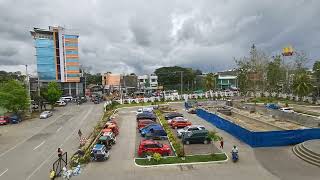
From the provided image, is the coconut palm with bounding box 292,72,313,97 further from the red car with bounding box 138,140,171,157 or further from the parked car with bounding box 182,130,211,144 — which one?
the red car with bounding box 138,140,171,157

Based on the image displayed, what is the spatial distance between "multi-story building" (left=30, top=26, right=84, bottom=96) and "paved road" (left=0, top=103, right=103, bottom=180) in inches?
2144

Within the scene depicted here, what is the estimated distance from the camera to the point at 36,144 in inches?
1462

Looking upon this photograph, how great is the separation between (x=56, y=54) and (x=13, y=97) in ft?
176

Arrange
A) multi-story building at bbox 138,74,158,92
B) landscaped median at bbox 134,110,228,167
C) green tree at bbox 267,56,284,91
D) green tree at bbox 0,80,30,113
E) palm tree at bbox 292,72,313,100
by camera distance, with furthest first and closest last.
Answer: multi-story building at bbox 138,74,158,92, green tree at bbox 267,56,284,91, palm tree at bbox 292,72,313,100, green tree at bbox 0,80,30,113, landscaped median at bbox 134,110,228,167

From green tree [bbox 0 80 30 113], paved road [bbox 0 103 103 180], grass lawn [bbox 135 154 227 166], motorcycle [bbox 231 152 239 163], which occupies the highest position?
green tree [bbox 0 80 30 113]

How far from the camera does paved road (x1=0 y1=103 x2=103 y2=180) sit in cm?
2653

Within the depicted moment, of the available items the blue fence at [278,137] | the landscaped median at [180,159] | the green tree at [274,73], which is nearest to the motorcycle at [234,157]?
the landscaped median at [180,159]

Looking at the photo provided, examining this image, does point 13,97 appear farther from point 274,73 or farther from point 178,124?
point 274,73

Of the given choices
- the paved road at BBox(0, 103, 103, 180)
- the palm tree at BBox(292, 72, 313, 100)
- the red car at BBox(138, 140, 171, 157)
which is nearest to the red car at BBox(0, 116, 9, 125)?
the paved road at BBox(0, 103, 103, 180)

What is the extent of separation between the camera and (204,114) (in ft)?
174

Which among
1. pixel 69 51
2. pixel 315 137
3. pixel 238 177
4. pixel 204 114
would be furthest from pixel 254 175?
pixel 69 51

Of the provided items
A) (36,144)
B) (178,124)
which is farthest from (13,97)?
(178,124)

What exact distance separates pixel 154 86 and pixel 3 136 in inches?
4650

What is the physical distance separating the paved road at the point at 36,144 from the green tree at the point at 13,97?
5357 millimetres
